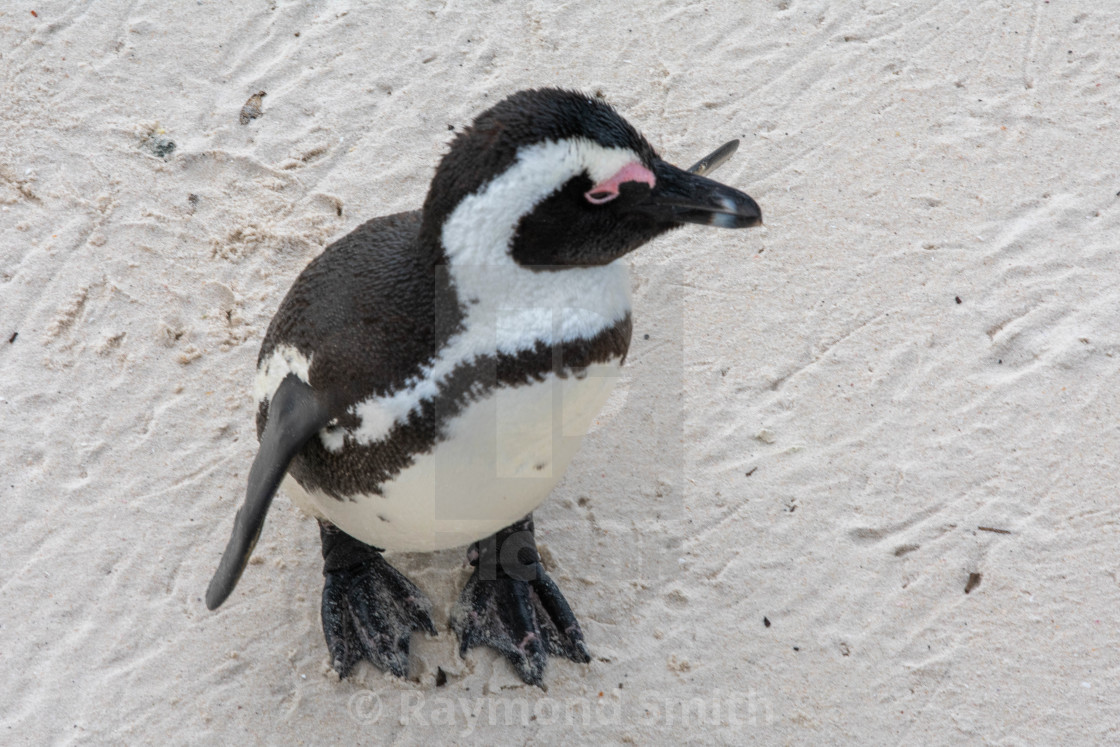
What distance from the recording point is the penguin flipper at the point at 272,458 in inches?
68.1

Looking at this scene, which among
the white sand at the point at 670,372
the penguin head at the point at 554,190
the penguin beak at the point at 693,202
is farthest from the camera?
the white sand at the point at 670,372

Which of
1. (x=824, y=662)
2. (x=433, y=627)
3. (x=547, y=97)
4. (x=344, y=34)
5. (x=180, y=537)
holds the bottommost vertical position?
(x=824, y=662)

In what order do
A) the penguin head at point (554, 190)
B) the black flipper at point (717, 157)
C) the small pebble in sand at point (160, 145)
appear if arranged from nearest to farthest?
the penguin head at point (554, 190) < the black flipper at point (717, 157) < the small pebble in sand at point (160, 145)

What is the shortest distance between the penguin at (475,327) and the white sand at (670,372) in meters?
0.59

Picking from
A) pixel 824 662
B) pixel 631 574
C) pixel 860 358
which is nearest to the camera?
pixel 824 662

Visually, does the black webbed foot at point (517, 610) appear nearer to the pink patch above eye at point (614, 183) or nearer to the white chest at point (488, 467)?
the white chest at point (488, 467)

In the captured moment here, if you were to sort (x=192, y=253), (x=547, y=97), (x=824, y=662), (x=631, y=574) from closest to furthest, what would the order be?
(x=547, y=97)
(x=824, y=662)
(x=631, y=574)
(x=192, y=253)

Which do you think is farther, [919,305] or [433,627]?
[919,305]

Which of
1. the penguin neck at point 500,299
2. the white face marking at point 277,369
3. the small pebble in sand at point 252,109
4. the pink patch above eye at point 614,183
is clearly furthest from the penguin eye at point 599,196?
the small pebble in sand at point 252,109

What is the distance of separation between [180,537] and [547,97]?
5.14 feet

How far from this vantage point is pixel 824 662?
7.40ft

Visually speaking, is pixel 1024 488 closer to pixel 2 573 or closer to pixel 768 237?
pixel 768 237

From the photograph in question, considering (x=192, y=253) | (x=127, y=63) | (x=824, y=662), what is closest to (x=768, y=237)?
(x=824, y=662)

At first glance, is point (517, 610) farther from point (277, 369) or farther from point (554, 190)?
point (554, 190)
